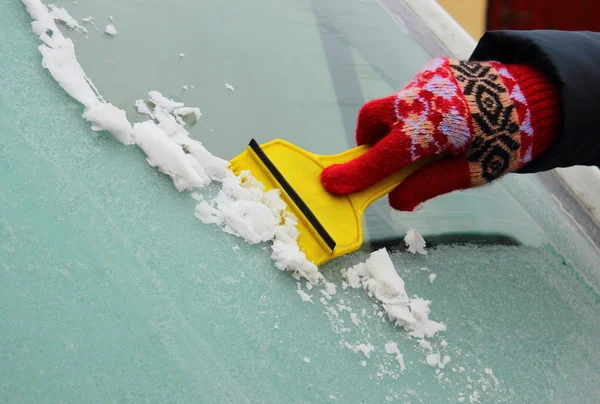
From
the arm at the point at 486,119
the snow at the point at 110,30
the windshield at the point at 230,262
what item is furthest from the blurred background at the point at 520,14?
the snow at the point at 110,30

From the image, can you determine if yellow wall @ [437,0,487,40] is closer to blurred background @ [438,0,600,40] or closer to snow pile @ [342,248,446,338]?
blurred background @ [438,0,600,40]

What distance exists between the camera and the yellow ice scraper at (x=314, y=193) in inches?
27.6

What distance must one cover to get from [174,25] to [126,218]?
395 mm

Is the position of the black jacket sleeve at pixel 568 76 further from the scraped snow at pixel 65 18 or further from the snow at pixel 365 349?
the scraped snow at pixel 65 18

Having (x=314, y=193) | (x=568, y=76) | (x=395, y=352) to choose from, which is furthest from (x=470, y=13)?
(x=395, y=352)

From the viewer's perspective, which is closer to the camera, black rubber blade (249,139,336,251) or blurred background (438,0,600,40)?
black rubber blade (249,139,336,251)

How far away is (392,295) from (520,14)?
47.1 inches

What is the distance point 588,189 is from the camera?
99cm

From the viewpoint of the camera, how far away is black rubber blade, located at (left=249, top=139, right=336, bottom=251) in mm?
690

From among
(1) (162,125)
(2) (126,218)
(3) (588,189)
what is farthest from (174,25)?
(3) (588,189)

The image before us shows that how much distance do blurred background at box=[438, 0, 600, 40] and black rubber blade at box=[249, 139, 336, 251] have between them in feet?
3.37

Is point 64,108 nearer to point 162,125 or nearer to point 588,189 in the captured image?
point 162,125

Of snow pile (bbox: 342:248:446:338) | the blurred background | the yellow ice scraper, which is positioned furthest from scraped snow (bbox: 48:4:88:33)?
the blurred background

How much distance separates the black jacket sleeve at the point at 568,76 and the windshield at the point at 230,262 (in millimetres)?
190
